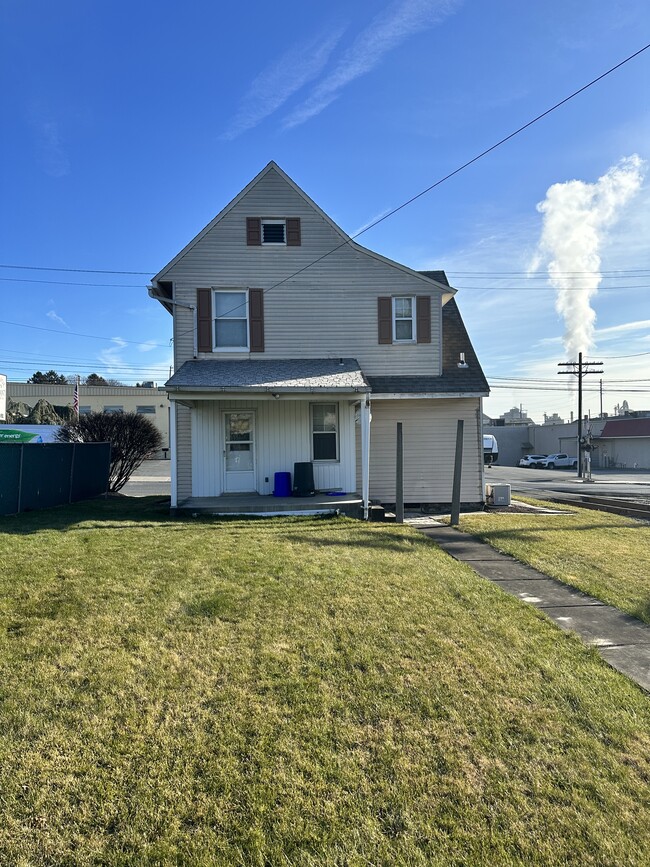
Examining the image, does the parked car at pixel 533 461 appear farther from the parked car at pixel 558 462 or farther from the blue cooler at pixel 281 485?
the blue cooler at pixel 281 485

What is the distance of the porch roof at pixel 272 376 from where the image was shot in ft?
33.4

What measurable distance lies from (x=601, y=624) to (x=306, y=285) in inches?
401

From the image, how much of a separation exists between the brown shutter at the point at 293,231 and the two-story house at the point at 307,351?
0.09ft

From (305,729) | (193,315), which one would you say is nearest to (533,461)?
(193,315)

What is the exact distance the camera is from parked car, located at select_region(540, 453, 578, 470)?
49281 mm

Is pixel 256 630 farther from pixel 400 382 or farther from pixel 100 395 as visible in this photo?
pixel 100 395

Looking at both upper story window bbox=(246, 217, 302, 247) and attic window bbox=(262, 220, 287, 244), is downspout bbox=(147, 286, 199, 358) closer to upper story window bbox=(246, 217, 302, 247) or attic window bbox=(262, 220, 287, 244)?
upper story window bbox=(246, 217, 302, 247)

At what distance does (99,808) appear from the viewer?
238 centimetres

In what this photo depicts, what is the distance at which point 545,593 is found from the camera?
570 centimetres

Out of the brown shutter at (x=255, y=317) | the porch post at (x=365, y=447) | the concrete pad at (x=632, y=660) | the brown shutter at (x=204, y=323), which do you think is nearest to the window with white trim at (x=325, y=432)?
the porch post at (x=365, y=447)

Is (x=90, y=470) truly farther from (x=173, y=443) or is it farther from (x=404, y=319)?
(x=404, y=319)

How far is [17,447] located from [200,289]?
5447 millimetres

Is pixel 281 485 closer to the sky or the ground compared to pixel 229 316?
closer to the ground

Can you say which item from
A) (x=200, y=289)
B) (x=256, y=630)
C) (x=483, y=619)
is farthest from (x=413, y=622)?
(x=200, y=289)
